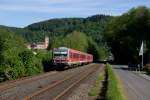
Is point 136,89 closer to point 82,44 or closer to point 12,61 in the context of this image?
point 12,61

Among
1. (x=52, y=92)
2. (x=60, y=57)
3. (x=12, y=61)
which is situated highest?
(x=60, y=57)

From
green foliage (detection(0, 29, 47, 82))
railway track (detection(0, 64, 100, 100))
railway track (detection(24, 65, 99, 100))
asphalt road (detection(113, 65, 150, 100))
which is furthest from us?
green foliage (detection(0, 29, 47, 82))

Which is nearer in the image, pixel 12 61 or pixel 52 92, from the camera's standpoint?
pixel 52 92

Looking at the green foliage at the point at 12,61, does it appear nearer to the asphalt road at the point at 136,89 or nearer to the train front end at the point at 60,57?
the train front end at the point at 60,57

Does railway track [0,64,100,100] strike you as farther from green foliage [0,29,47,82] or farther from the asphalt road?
green foliage [0,29,47,82]

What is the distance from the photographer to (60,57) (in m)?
63.8

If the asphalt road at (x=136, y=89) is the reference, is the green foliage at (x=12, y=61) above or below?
above

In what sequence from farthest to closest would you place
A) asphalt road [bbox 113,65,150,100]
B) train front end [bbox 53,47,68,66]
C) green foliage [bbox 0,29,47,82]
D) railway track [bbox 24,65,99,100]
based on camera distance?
train front end [bbox 53,47,68,66], green foliage [bbox 0,29,47,82], asphalt road [bbox 113,65,150,100], railway track [bbox 24,65,99,100]

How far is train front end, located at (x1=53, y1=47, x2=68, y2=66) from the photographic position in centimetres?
6331

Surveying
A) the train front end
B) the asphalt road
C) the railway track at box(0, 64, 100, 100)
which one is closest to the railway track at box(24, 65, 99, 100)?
the railway track at box(0, 64, 100, 100)

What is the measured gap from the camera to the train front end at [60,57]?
208 feet

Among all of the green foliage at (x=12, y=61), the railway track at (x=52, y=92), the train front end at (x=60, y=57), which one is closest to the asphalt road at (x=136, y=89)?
the railway track at (x=52, y=92)

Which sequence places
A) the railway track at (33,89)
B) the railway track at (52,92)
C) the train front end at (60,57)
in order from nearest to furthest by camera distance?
the railway track at (52,92) → the railway track at (33,89) → the train front end at (60,57)

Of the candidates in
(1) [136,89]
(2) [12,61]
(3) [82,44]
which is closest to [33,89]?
(1) [136,89]
